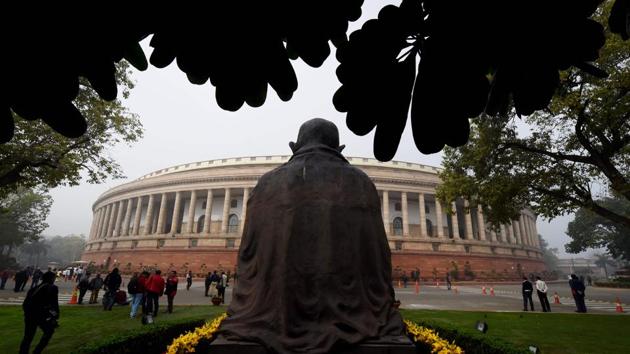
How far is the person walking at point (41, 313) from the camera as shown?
6.92 m

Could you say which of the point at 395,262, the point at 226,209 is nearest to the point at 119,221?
the point at 226,209

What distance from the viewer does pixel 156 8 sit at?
98 cm

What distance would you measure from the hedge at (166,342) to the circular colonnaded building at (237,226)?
2931 centimetres

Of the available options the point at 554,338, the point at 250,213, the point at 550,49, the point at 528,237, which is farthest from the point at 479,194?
the point at 528,237

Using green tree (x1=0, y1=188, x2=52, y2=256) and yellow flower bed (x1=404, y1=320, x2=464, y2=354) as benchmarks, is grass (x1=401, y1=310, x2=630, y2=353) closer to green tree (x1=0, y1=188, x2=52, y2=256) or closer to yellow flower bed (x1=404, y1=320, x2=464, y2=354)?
yellow flower bed (x1=404, y1=320, x2=464, y2=354)

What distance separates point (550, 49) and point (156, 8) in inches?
43.8

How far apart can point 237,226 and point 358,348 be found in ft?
136

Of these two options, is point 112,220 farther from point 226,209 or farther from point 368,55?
point 368,55

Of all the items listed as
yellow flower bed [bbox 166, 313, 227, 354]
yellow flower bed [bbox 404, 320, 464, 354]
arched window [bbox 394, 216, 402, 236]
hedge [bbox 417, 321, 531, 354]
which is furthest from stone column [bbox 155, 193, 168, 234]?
yellow flower bed [bbox 404, 320, 464, 354]

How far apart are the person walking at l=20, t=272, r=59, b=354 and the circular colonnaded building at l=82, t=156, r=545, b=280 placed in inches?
1213

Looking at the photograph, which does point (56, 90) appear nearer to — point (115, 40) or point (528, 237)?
point (115, 40)

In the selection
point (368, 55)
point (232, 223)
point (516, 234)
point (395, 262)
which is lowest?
point (368, 55)

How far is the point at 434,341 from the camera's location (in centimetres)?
670

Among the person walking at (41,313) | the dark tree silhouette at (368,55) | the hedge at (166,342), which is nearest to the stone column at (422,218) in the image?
the hedge at (166,342)
